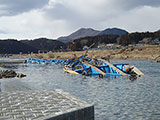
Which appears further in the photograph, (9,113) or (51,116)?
(9,113)

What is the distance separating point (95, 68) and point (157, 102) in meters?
21.5

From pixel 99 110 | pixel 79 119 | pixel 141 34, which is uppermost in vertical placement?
pixel 141 34

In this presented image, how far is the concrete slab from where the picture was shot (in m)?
7.94

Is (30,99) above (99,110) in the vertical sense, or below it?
above

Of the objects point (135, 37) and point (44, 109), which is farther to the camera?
point (135, 37)

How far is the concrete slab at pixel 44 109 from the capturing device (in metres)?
7.94

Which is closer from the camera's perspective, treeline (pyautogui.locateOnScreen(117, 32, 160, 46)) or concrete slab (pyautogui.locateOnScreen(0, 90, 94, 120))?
concrete slab (pyautogui.locateOnScreen(0, 90, 94, 120))

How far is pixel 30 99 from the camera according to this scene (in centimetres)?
1127

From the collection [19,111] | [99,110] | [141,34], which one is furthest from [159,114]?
[141,34]

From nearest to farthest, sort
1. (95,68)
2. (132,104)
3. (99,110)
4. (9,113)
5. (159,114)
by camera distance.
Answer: (9,113) → (159,114) → (99,110) → (132,104) → (95,68)

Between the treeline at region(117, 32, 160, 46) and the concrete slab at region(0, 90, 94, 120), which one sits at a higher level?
the treeline at region(117, 32, 160, 46)

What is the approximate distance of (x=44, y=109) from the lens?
9016mm

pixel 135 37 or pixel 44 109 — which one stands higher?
pixel 135 37

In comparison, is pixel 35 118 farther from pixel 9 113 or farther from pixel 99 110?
pixel 99 110
